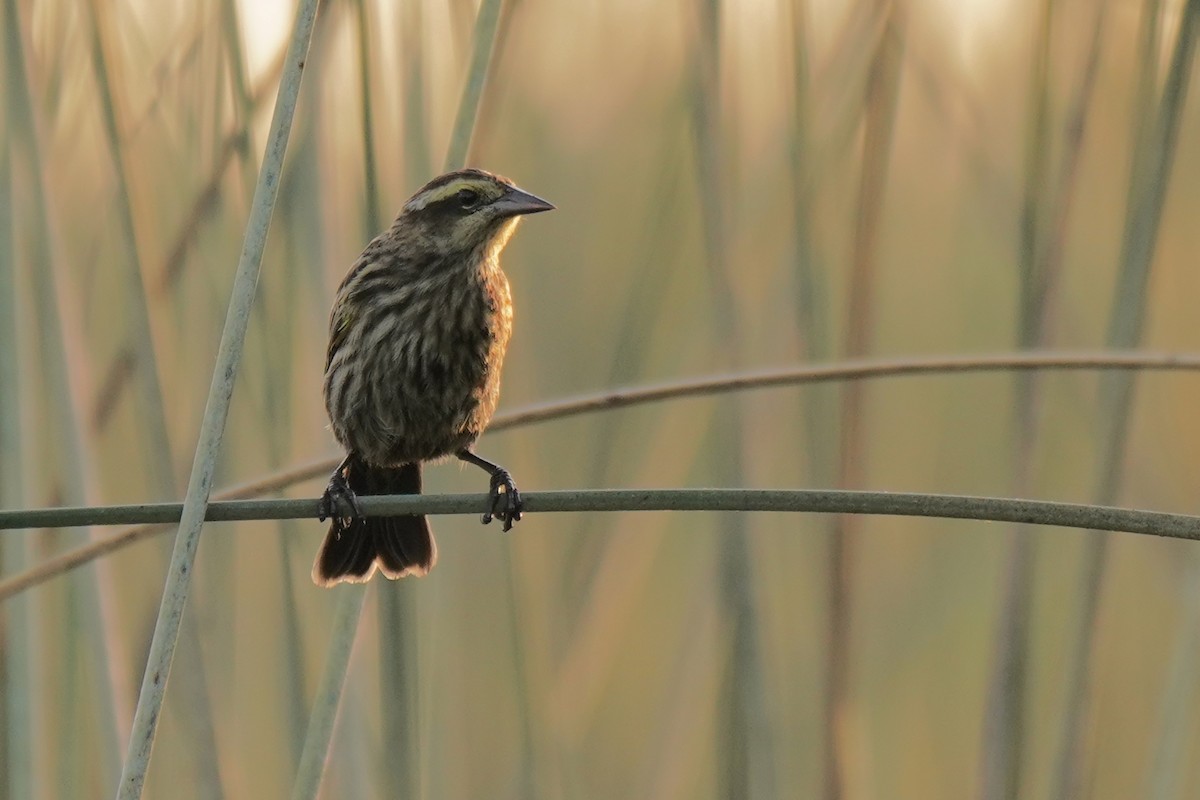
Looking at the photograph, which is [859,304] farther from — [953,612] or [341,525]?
Result: [341,525]

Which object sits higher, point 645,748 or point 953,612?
point 953,612

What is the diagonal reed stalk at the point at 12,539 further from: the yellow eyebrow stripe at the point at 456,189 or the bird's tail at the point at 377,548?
the yellow eyebrow stripe at the point at 456,189

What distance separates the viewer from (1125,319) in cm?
240

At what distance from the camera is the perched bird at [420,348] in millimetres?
2926

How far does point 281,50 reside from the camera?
8.34 ft

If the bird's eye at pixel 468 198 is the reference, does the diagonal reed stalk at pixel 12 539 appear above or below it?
below

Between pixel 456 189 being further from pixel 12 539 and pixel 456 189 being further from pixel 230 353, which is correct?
pixel 230 353

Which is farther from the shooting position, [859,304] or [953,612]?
[953,612]

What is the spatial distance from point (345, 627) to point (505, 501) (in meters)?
0.49

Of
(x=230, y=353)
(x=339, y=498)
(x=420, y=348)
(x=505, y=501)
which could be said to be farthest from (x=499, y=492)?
(x=230, y=353)

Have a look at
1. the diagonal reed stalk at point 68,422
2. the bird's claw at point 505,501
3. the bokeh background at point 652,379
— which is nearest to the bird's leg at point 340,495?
the bokeh background at point 652,379

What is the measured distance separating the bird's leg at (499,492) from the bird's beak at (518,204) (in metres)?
0.51

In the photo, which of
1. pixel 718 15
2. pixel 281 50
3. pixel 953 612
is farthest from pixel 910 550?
pixel 281 50

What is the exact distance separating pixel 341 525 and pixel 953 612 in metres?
1.20
